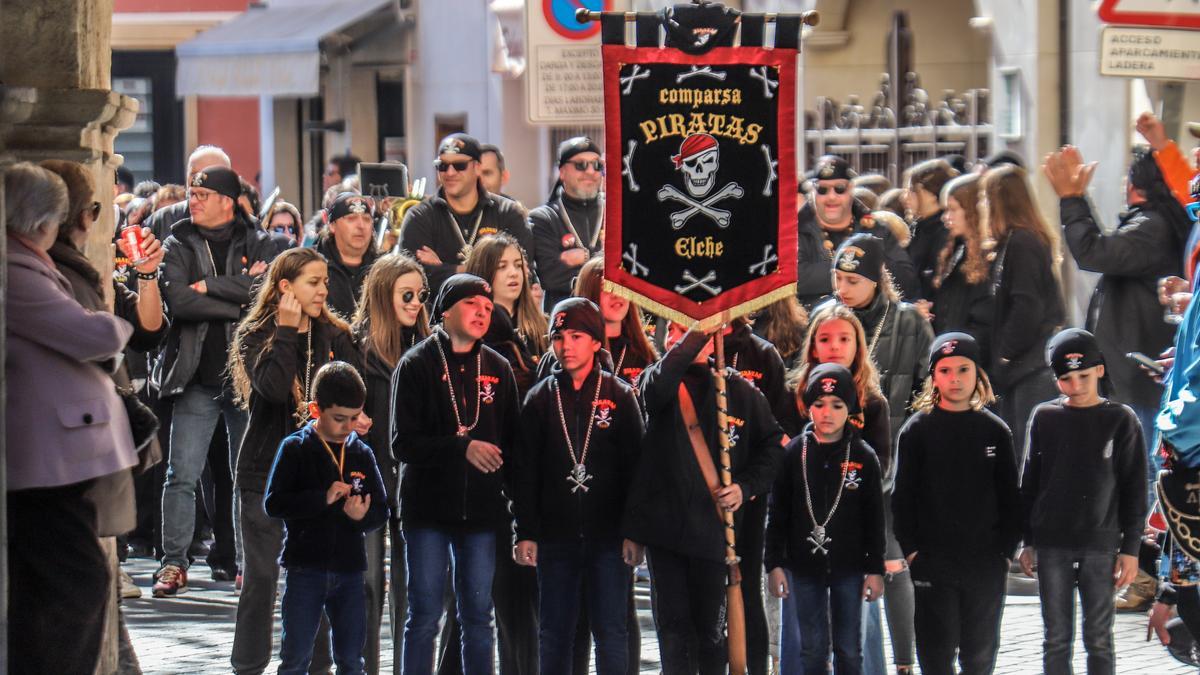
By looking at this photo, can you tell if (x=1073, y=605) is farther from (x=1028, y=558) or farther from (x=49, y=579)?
(x=49, y=579)

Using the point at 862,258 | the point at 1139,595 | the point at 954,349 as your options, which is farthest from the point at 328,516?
the point at 1139,595

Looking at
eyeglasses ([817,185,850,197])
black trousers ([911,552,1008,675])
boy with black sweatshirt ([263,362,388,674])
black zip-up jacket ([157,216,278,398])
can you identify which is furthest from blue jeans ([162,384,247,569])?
Result: black trousers ([911,552,1008,675])

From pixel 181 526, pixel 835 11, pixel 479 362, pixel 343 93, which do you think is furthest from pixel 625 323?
pixel 343 93

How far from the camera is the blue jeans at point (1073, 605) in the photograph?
8906 mm

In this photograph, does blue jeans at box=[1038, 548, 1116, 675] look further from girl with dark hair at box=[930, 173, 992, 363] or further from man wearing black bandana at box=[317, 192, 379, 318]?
man wearing black bandana at box=[317, 192, 379, 318]

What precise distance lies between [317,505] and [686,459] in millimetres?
1389

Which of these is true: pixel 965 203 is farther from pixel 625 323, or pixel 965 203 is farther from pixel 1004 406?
pixel 625 323

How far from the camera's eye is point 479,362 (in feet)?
29.8

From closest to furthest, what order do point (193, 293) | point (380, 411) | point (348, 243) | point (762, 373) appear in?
point (762, 373) → point (380, 411) → point (348, 243) → point (193, 293)

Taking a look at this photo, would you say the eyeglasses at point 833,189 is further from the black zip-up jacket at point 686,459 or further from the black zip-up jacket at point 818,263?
the black zip-up jacket at point 686,459

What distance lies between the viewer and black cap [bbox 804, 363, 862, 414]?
8836mm

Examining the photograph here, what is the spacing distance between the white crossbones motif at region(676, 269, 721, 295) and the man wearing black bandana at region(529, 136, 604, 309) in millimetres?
3297

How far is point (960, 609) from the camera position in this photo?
8922mm

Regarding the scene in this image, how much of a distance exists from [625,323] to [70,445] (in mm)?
2916
